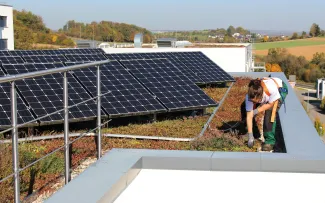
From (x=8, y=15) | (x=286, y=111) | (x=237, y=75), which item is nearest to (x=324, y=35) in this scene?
(x=8, y=15)

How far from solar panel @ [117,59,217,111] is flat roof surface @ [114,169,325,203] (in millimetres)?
4879

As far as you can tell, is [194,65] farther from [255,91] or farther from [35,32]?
[35,32]

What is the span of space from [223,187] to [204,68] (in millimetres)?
12828

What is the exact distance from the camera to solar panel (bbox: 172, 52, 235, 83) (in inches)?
690

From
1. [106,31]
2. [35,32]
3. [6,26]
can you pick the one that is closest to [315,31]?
[106,31]

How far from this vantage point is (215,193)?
6215 mm

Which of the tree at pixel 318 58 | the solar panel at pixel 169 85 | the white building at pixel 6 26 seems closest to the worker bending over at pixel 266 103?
the solar panel at pixel 169 85

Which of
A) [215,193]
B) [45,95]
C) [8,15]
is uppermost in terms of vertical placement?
[8,15]

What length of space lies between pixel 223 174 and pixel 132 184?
1.09 meters

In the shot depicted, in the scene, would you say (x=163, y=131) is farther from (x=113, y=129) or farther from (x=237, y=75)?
(x=237, y=75)

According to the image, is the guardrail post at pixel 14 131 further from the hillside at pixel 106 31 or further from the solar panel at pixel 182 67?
the hillside at pixel 106 31

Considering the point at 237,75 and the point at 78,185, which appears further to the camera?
the point at 237,75

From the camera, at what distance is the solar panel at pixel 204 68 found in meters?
17.5

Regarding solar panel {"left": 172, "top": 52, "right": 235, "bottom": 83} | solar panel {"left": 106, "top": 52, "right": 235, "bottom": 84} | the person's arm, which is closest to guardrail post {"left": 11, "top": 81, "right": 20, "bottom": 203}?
the person's arm
